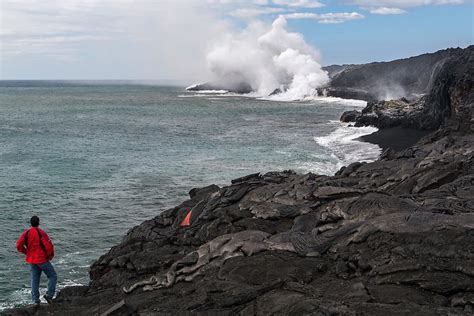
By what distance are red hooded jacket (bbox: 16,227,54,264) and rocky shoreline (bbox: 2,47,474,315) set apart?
1322mm

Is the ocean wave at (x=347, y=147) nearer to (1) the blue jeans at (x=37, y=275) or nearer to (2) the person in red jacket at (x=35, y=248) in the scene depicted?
(1) the blue jeans at (x=37, y=275)

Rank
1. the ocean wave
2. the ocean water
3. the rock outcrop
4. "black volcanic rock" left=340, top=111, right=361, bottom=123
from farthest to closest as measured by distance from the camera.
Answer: "black volcanic rock" left=340, top=111, right=361, bottom=123
the ocean wave
the rock outcrop
the ocean water

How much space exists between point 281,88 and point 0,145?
115860 mm

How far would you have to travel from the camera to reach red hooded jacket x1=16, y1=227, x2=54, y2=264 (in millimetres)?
14617

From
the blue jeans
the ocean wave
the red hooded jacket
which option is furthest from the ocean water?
the red hooded jacket

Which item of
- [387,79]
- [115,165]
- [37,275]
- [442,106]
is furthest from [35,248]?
[387,79]

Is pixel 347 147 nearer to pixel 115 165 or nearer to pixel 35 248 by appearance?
pixel 115 165

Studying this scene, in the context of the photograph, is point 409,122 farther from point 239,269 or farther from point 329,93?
point 329,93

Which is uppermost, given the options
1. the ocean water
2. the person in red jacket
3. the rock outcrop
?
the rock outcrop

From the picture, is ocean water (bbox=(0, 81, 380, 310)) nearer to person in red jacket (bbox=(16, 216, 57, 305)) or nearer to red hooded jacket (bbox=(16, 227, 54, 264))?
person in red jacket (bbox=(16, 216, 57, 305))

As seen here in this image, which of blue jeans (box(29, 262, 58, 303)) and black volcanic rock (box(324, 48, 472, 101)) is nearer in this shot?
blue jeans (box(29, 262, 58, 303))

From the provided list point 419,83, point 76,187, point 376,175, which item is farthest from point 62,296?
point 419,83

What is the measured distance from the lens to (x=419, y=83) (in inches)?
4626

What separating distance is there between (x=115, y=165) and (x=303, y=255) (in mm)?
34196
